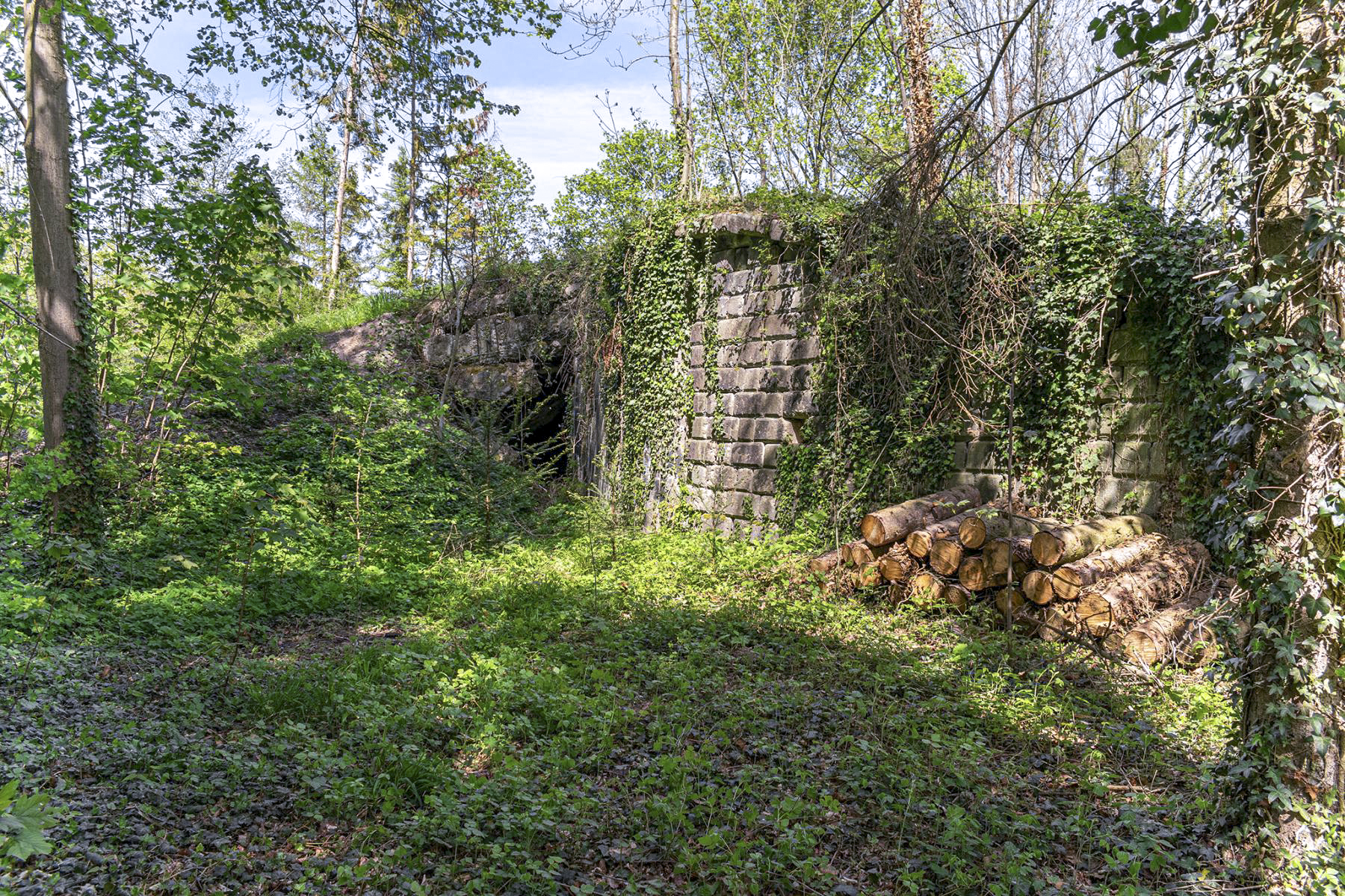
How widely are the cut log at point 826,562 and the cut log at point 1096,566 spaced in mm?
1906

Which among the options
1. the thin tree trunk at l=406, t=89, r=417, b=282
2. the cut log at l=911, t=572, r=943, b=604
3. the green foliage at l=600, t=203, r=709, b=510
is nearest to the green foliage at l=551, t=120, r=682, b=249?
the thin tree trunk at l=406, t=89, r=417, b=282

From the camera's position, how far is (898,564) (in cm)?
654

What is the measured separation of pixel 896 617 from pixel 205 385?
787cm

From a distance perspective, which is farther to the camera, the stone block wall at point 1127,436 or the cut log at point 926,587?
the cut log at point 926,587

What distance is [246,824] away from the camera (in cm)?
326

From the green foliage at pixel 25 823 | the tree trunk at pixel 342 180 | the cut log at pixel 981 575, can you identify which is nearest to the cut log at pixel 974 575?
the cut log at pixel 981 575

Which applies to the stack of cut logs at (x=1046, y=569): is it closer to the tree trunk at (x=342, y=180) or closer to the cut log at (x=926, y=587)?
the cut log at (x=926, y=587)

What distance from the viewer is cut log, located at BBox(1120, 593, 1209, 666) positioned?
5.11 m

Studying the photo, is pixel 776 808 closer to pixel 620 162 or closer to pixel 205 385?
pixel 205 385

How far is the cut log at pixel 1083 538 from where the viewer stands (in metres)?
5.72

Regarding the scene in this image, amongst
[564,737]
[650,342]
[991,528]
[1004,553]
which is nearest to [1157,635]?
[1004,553]

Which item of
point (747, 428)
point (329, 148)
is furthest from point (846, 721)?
point (329, 148)

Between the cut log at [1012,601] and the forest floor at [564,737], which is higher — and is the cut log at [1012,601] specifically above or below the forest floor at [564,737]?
above

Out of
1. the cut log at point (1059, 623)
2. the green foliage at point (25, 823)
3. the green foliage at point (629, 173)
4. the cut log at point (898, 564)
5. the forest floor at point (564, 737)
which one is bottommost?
the forest floor at point (564, 737)
